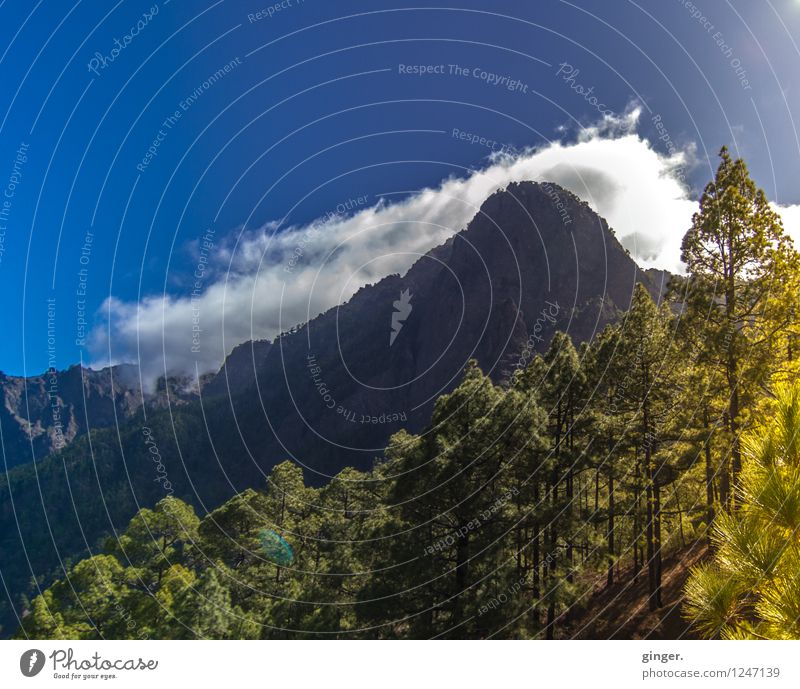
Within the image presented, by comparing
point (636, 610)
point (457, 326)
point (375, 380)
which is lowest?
point (636, 610)

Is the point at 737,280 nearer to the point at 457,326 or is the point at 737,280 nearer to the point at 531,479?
the point at 531,479

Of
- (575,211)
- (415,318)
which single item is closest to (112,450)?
(415,318)

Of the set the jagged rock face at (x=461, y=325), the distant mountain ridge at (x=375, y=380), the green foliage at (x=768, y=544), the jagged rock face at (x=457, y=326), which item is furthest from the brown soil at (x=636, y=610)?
the jagged rock face at (x=461, y=325)

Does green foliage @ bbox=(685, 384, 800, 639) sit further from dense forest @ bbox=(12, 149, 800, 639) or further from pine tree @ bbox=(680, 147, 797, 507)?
pine tree @ bbox=(680, 147, 797, 507)

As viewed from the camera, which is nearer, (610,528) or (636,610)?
(636,610)

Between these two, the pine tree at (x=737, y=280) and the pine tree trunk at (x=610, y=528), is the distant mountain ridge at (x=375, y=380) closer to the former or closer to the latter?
the pine tree trunk at (x=610, y=528)

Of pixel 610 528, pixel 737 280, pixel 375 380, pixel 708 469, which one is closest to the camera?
pixel 737 280

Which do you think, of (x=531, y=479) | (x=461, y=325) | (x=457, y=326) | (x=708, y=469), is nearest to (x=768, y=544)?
(x=531, y=479)

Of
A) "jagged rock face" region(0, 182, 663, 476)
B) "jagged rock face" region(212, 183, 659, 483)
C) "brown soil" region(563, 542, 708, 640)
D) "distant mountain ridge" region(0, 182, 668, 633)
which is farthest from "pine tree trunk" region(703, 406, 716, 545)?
"jagged rock face" region(212, 183, 659, 483)

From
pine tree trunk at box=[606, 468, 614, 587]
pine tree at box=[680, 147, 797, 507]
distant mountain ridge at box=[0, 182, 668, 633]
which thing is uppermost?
distant mountain ridge at box=[0, 182, 668, 633]
